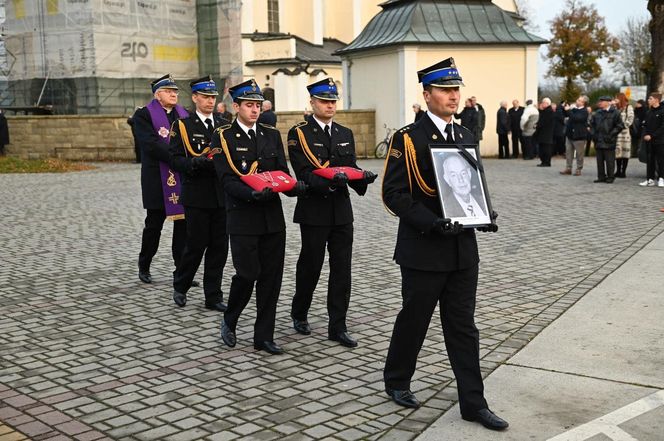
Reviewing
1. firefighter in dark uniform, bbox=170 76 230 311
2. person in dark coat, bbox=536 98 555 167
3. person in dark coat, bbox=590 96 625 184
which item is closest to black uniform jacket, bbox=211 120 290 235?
firefighter in dark uniform, bbox=170 76 230 311

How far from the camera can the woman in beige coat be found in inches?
747

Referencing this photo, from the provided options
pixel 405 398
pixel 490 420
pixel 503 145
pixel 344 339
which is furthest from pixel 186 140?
pixel 503 145

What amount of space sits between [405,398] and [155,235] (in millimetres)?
4531

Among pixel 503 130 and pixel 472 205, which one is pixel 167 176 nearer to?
pixel 472 205

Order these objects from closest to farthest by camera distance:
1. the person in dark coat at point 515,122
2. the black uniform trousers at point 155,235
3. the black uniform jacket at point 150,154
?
1. the black uniform jacket at point 150,154
2. the black uniform trousers at point 155,235
3. the person in dark coat at point 515,122

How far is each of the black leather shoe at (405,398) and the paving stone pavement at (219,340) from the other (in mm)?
62

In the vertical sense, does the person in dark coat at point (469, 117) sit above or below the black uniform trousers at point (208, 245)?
above

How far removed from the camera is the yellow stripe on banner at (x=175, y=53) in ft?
131

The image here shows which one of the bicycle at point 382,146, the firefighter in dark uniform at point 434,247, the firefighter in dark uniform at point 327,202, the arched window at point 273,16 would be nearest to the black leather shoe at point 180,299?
the firefighter in dark uniform at point 327,202

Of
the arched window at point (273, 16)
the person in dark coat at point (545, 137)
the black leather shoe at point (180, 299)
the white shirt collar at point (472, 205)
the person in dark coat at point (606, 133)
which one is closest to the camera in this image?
the white shirt collar at point (472, 205)

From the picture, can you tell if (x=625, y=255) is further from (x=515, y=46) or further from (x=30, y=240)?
(x=515, y=46)

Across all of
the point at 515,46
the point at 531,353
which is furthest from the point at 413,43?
the point at 531,353

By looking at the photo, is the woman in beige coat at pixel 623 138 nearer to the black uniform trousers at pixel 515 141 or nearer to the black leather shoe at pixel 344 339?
the black uniform trousers at pixel 515 141

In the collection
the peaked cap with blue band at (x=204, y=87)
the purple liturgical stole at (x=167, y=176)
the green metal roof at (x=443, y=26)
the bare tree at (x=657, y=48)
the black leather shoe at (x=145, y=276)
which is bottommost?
the black leather shoe at (x=145, y=276)
